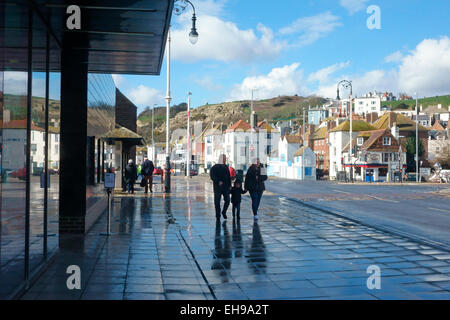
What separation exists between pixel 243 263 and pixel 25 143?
4032 mm

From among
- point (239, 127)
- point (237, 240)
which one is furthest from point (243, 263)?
point (239, 127)

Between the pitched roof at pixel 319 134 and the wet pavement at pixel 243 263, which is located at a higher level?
the pitched roof at pixel 319 134

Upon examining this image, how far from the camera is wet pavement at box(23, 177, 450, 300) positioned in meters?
6.38

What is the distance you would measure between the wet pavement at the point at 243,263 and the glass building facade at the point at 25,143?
548 mm

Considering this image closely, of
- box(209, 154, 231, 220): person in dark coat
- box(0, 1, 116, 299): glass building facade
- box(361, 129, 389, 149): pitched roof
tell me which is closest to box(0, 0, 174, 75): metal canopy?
box(0, 1, 116, 299): glass building facade

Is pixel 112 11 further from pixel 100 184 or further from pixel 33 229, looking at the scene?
pixel 100 184

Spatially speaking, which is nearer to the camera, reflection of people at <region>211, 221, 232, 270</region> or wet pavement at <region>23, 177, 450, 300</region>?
wet pavement at <region>23, 177, 450, 300</region>

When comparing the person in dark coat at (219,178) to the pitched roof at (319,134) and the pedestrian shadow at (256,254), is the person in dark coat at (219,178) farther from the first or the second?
the pitched roof at (319,134)

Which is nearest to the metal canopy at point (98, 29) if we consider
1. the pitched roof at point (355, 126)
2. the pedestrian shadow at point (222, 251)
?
the pedestrian shadow at point (222, 251)

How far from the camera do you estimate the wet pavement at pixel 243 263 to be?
20.9 feet

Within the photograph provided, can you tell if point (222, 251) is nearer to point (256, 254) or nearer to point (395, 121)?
point (256, 254)

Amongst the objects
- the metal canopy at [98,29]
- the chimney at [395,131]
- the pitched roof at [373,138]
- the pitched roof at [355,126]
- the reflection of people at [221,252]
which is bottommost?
the reflection of people at [221,252]

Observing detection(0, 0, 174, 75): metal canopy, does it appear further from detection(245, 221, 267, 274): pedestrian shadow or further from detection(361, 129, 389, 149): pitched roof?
detection(361, 129, 389, 149): pitched roof

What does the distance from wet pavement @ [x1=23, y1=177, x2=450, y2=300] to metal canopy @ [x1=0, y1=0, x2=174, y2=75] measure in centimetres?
312
